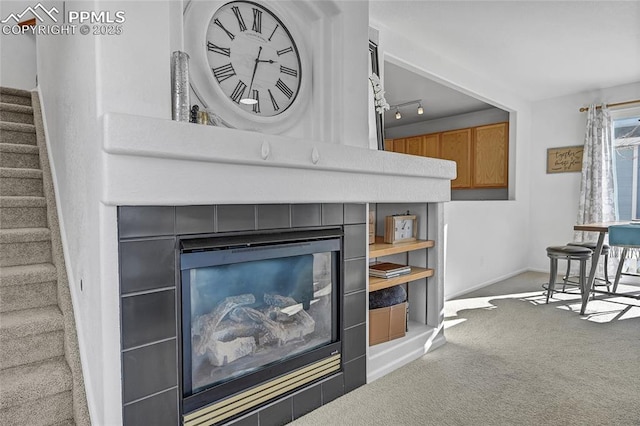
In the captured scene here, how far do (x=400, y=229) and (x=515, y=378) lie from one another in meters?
1.17

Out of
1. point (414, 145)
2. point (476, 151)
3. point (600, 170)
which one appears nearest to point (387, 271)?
point (600, 170)

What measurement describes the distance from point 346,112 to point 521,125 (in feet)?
13.7

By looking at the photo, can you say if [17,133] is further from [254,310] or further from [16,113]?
[254,310]

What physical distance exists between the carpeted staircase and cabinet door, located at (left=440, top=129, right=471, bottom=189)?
5.33 m

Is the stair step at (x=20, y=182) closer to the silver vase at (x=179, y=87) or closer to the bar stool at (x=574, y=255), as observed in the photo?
the silver vase at (x=179, y=87)

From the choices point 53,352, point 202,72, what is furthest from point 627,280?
point 53,352

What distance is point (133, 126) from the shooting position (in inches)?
53.2

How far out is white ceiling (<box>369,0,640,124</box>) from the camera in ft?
9.74

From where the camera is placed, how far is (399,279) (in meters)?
2.64

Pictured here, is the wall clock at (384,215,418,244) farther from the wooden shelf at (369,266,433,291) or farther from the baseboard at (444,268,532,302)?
the baseboard at (444,268,532,302)

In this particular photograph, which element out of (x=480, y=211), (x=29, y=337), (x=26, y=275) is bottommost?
(x=29, y=337)

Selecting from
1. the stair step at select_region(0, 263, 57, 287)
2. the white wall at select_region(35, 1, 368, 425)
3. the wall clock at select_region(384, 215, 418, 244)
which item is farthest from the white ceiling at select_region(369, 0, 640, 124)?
the stair step at select_region(0, 263, 57, 287)

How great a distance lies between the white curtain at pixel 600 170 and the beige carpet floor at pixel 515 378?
1.60 metres

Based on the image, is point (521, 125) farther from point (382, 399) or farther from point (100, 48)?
point (100, 48)
